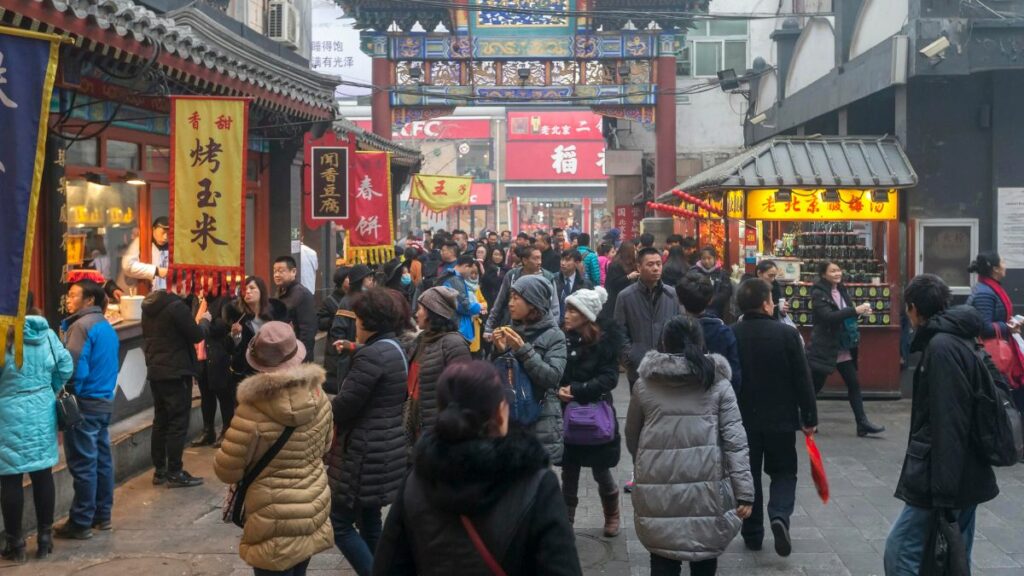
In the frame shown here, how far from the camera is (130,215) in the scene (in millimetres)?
10500

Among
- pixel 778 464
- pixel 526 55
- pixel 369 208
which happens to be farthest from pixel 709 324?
pixel 526 55

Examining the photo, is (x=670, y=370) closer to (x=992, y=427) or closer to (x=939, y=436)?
(x=939, y=436)

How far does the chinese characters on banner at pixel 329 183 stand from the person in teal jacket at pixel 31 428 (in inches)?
245

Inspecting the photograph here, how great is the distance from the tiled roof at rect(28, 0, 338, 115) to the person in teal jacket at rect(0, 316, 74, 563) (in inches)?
78.5

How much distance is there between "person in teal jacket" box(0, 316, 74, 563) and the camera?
20.9 feet

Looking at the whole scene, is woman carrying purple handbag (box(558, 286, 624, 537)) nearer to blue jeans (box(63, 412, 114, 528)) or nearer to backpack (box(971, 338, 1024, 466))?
backpack (box(971, 338, 1024, 466))

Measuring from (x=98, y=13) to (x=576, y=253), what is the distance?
7218 millimetres

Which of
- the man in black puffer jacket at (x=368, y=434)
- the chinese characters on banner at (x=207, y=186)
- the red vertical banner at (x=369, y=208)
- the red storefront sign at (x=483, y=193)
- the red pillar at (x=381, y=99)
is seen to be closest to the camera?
the man in black puffer jacket at (x=368, y=434)

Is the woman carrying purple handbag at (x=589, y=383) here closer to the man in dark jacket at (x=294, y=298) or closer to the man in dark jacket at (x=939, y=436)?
the man in dark jacket at (x=939, y=436)

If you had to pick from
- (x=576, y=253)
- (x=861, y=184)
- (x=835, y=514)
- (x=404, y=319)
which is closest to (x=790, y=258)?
(x=861, y=184)

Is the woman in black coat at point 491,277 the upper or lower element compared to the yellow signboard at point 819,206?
lower

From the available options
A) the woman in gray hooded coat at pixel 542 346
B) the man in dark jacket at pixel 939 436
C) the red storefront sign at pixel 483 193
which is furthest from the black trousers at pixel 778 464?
the red storefront sign at pixel 483 193

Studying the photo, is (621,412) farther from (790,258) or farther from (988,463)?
(988,463)

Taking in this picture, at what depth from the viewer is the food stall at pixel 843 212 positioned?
12.4 m
